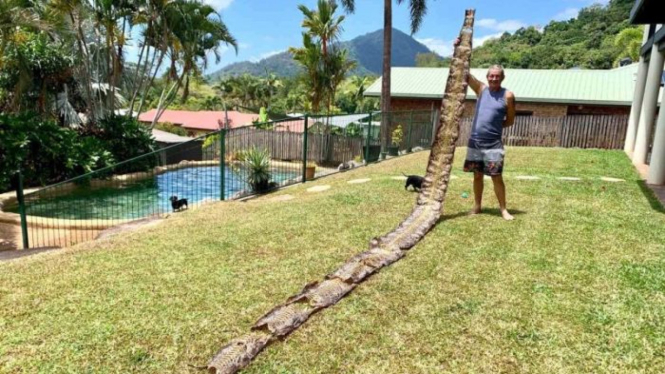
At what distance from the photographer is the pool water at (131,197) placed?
27.6 ft

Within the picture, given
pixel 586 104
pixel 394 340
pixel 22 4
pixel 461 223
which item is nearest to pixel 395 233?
pixel 461 223

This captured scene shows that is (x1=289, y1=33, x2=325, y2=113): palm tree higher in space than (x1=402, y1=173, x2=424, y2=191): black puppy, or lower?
higher

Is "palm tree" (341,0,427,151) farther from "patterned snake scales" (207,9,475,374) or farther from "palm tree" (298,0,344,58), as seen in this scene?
"patterned snake scales" (207,9,475,374)

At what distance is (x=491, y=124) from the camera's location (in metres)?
4.96

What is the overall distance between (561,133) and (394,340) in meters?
16.4

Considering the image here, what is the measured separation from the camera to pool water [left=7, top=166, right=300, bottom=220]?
8398 mm

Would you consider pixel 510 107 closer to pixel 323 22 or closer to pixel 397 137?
pixel 397 137

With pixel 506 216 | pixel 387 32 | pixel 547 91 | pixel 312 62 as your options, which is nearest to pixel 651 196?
pixel 506 216

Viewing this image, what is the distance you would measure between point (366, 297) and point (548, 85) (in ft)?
65.0

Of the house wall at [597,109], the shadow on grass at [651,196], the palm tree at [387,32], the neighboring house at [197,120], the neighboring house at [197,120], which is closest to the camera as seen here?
the shadow on grass at [651,196]

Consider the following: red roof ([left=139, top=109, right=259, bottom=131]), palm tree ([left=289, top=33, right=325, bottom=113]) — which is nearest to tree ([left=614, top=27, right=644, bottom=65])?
palm tree ([left=289, top=33, right=325, bottom=113])

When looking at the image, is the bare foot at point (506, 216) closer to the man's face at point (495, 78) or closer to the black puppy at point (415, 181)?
the man's face at point (495, 78)

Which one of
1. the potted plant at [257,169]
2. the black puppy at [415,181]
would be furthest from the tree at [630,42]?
the potted plant at [257,169]

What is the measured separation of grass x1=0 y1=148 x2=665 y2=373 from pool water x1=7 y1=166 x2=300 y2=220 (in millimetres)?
3652
